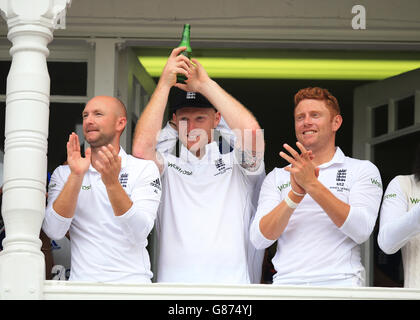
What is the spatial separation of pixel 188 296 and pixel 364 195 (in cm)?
105

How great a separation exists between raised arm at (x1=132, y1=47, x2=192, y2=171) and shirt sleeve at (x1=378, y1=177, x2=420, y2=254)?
1211mm

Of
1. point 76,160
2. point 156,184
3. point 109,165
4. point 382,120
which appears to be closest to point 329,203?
point 156,184

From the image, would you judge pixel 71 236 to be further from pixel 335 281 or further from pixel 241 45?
pixel 241 45

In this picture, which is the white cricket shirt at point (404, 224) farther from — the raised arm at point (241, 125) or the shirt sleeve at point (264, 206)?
the raised arm at point (241, 125)

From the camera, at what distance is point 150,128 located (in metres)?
5.66

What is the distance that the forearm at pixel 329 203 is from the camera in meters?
5.16

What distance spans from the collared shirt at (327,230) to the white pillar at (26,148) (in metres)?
1.09

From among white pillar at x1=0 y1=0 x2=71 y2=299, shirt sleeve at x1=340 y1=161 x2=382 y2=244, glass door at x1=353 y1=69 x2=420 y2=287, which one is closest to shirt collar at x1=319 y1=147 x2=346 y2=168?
shirt sleeve at x1=340 y1=161 x2=382 y2=244

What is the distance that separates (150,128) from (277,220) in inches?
33.8

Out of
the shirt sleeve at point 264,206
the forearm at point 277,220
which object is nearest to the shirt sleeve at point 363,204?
the forearm at point 277,220

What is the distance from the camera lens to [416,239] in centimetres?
543

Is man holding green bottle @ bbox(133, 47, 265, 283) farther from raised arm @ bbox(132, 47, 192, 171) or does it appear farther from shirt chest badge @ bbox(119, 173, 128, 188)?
shirt chest badge @ bbox(119, 173, 128, 188)

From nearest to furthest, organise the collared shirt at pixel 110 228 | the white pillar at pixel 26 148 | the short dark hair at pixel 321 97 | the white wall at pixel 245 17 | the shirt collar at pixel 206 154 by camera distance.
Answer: the white pillar at pixel 26 148
the collared shirt at pixel 110 228
the short dark hair at pixel 321 97
the shirt collar at pixel 206 154
the white wall at pixel 245 17
